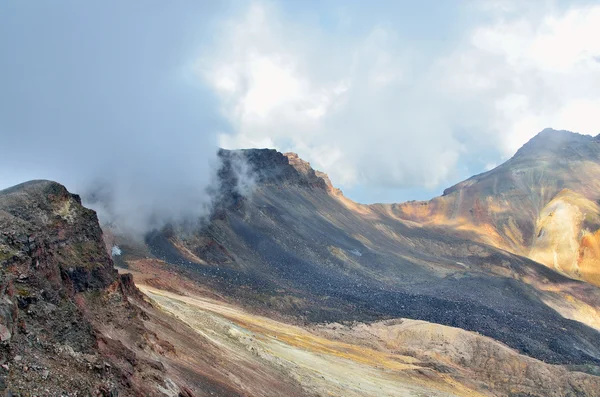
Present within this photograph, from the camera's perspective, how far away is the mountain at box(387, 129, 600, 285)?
450 ft

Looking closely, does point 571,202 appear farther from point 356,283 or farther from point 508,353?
point 508,353

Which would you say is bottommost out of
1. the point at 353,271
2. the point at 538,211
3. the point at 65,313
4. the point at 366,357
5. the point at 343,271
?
the point at 65,313

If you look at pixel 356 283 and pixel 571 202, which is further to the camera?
pixel 571 202

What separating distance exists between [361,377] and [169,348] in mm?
18102

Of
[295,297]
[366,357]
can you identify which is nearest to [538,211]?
[295,297]

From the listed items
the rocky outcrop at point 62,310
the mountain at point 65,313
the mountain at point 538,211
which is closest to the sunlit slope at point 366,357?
the mountain at point 65,313

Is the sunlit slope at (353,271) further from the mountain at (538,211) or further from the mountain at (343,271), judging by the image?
the mountain at (538,211)

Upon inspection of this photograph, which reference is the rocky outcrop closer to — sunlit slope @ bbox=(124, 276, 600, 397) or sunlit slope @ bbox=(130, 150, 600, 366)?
sunlit slope @ bbox=(124, 276, 600, 397)

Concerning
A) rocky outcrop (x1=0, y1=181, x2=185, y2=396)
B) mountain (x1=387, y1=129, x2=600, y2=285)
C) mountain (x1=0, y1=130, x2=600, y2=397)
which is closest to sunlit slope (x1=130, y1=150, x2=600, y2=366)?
mountain (x1=0, y1=130, x2=600, y2=397)

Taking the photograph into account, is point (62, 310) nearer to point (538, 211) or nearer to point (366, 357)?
point (366, 357)

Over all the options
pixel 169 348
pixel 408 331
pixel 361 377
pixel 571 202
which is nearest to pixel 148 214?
pixel 408 331

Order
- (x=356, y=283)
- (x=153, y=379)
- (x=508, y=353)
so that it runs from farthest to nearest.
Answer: (x=356, y=283)
(x=508, y=353)
(x=153, y=379)

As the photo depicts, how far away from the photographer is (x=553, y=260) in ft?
453

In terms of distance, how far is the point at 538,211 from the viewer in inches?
6462
